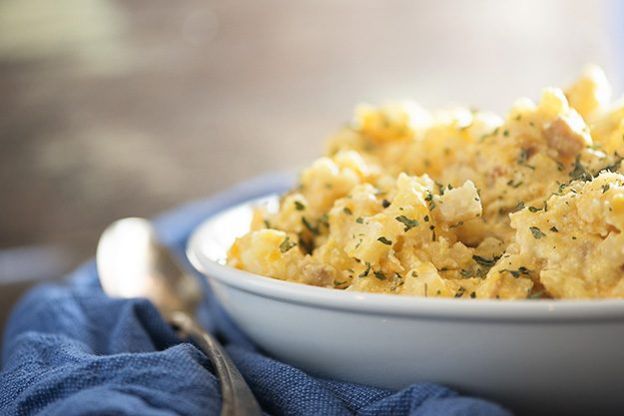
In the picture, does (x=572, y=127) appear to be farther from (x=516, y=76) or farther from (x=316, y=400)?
(x=516, y=76)

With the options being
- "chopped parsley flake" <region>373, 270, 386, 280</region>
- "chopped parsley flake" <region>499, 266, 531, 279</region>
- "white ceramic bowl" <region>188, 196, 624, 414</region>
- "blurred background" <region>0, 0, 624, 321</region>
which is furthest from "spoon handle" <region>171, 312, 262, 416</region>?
"blurred background" <region>0, 0, 624, 321</region>

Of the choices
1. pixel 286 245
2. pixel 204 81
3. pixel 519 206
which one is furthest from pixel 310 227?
pixel 204 81

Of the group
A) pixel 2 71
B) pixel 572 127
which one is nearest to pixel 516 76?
pixel 2 71

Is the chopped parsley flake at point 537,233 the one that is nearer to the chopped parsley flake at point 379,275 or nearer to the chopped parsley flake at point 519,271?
the chopped parsley flake at point 519,271

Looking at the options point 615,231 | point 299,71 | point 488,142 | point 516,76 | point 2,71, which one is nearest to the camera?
point 615,231

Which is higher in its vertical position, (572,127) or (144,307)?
(572,127)

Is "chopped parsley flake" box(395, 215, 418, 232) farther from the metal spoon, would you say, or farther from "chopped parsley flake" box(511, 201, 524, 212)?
the metal spoon

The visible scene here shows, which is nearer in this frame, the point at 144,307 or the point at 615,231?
the point at 615,231
